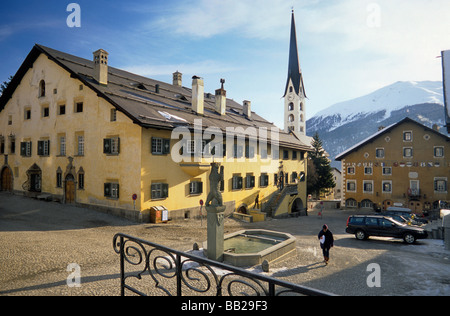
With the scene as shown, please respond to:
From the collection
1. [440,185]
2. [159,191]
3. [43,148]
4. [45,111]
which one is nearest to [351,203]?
[440,185]

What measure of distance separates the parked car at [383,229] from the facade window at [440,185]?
1081 inches

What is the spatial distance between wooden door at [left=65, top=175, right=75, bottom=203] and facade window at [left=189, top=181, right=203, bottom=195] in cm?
1002

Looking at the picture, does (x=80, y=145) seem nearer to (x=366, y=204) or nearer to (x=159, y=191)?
(x=159, y=191)

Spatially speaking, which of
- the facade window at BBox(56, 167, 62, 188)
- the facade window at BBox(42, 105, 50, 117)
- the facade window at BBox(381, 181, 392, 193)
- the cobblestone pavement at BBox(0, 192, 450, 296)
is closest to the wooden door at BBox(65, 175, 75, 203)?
the facade window at BBox(56, 167, 62, 188)

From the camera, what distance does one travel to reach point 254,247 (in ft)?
42.7

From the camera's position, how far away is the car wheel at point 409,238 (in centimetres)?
1728

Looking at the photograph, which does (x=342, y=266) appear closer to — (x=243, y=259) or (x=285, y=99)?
(x=243, y=259)

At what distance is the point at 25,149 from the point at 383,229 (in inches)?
1282

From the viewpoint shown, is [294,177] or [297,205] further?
[297,205]

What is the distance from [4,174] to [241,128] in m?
26.8

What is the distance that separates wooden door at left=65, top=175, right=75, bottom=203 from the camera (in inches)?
931

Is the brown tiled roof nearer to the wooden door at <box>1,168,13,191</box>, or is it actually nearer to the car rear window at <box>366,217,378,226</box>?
the wooden door at <box>1,168,13,191</box>

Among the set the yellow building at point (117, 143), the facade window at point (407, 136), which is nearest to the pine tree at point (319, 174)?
the facade window at point (407, 136)

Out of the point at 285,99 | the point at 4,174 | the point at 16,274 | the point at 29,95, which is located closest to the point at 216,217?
the point at 16,274
